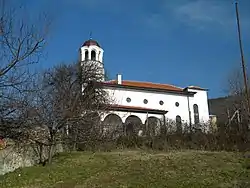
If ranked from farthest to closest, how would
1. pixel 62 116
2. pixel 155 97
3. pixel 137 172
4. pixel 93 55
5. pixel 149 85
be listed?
pixel 149 85, pixel 93 55, pixel 155 97, pixel 62 116, pixel 137 172

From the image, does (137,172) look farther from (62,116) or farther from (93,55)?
(93,55)

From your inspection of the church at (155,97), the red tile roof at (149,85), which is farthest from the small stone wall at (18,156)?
the red tile roof at (149,85)

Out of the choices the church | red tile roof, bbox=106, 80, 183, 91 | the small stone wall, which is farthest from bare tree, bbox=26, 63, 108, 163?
red tile roof, bbox=106, 80, 183, 91

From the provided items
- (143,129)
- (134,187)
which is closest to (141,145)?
(143,129)

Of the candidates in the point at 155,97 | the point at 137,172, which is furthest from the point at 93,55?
the point at 137,172

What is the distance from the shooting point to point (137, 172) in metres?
16.3

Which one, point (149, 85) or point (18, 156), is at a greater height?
point (149, 85)

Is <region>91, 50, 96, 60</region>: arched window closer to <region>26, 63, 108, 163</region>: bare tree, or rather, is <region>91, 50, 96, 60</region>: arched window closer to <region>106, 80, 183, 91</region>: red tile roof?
<region>106, 80, 183, 91</region>: red tile roof

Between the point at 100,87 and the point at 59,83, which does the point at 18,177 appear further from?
the point at 100,87

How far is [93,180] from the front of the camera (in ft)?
50.9

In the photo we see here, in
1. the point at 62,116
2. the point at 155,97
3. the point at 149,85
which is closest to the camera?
the point at 62,116

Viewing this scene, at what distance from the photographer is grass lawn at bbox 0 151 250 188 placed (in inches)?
573

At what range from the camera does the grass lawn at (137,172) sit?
14555mm

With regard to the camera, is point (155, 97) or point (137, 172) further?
point (155, 97)
